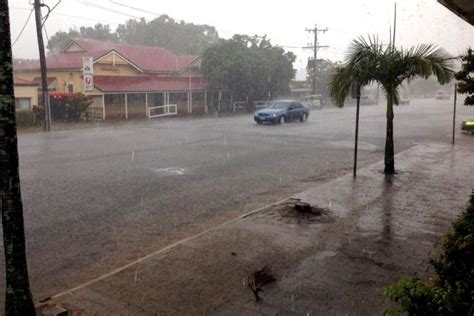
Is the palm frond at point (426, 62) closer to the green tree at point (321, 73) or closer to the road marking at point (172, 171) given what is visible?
the road marking at point (172, 171)

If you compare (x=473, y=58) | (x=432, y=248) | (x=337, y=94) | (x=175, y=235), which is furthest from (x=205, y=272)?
(x=337, y=94)

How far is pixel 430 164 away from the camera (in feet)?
47.0

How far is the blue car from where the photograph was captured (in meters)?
30.6

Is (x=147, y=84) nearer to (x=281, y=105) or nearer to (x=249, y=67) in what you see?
(x=249, y=67)

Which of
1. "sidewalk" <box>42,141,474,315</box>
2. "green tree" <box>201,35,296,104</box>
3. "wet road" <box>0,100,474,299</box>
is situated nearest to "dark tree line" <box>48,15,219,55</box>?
"green tree" <box>201,35,296,104</box>

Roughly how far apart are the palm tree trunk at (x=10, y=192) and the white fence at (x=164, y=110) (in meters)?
34.7

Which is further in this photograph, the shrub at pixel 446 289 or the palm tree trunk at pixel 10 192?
the palm tree trunk at pixel 10 192

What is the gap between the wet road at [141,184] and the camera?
6863 mm

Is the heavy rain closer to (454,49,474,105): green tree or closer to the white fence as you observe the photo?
(454,49,474,105): green tree

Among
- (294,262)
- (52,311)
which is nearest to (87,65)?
(294,262)

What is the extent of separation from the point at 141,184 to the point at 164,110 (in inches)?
1169

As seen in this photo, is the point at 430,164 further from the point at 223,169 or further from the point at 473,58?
the point at 473,58

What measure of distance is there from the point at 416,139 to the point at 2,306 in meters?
20.6

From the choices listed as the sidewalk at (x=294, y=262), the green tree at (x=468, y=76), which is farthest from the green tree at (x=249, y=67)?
the green tree at (x=468, y=76)
